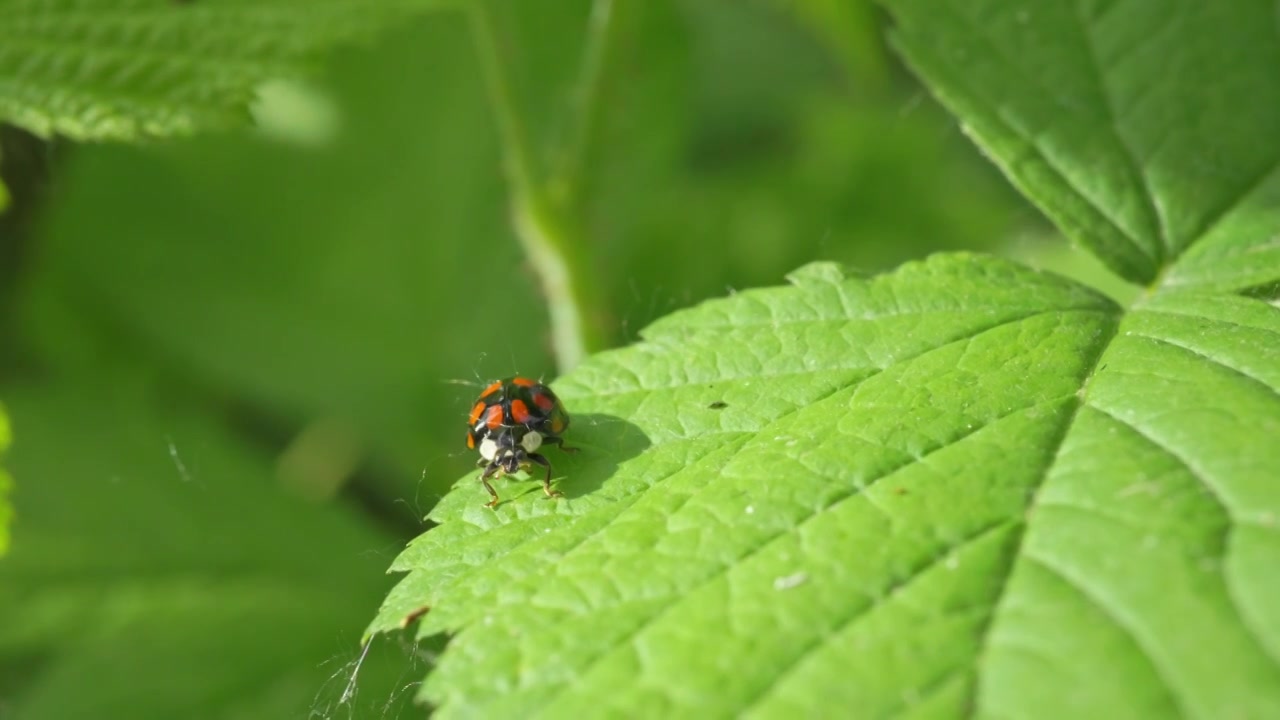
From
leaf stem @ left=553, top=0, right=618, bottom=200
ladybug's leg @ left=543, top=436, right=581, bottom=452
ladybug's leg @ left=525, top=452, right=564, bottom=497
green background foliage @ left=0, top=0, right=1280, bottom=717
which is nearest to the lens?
green background foliage @ left=0, top=0, right=1280, bottom=717

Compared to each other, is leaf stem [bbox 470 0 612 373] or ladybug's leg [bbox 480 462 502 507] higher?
leaf stem [bbox 470 0 612 373]

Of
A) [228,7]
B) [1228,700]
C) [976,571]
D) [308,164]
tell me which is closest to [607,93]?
[228,7]

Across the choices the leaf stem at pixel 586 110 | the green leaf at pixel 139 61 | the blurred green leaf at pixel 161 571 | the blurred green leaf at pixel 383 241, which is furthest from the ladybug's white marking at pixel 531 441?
the blurred green leaf at pixel 383 241

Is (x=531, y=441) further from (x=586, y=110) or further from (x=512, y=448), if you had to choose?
(x=586, y=110)

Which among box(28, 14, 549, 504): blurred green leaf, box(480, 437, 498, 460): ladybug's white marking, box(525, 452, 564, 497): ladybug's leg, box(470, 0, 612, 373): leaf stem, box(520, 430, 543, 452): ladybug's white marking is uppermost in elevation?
box(28, 14, 549, 504): blurred green leaf

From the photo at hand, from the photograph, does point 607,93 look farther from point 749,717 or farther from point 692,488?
point 749,717

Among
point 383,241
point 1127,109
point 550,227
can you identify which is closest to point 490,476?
point 550,227

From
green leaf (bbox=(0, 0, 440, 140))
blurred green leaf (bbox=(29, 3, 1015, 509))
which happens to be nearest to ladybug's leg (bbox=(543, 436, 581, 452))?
green leaf (bbox=(0, 0, 440, 140))

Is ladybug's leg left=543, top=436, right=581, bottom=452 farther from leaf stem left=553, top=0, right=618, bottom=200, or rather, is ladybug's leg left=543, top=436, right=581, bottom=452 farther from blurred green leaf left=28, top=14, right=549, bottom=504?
blurred green leaf left=28, top=14, right=549, bottom=504
